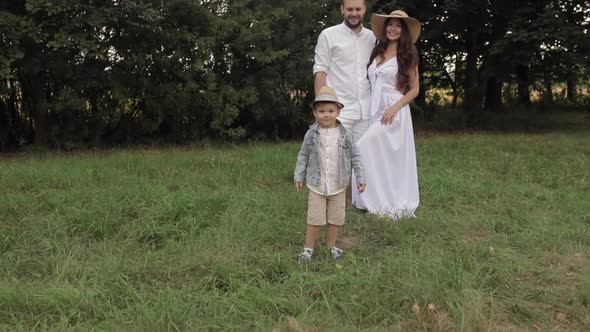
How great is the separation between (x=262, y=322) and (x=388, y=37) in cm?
289

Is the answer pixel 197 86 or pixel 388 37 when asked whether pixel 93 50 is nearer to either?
pixel 197 86

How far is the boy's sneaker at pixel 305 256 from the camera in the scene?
151 inches

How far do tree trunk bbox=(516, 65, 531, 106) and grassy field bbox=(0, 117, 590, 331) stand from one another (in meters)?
8.56

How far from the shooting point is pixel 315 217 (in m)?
3.86

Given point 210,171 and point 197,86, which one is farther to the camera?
point 197,86

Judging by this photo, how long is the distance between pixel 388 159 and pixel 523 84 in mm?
12214

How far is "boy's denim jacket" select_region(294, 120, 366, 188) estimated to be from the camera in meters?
3.83

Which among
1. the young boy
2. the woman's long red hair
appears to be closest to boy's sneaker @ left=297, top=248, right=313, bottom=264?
the young boy

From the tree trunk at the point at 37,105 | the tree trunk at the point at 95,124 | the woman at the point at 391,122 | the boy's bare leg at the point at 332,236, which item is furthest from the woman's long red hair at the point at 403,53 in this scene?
the tree trunk at the point at 37,105

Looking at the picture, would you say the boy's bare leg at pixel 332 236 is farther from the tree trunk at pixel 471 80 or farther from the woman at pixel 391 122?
the tree trunk at pixel 471 80

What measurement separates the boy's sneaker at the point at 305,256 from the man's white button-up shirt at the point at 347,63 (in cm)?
146

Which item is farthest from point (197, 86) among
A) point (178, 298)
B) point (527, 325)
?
point (527, 325)

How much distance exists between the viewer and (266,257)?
3902 millimetres

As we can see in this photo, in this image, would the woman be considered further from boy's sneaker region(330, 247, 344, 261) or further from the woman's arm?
boy's sneaker region(330, 247, 344, 261)
